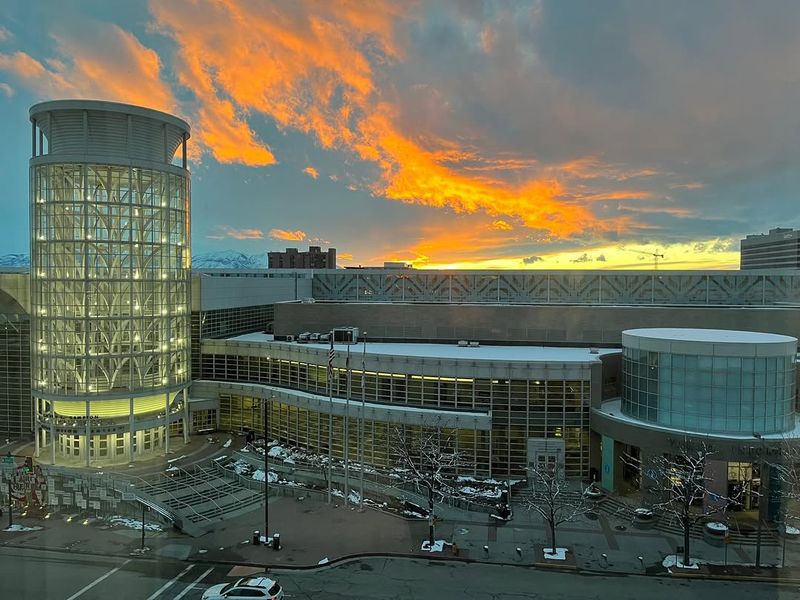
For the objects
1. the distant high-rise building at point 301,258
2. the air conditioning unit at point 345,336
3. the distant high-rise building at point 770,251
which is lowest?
the air conditioning unit at point 345,336

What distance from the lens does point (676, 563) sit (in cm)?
2373

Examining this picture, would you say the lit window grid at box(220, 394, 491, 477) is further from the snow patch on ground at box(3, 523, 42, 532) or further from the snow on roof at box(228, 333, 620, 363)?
the snow patch on ground at box(3, 523, 42, 532)

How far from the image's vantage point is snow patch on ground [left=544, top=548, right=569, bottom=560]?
80.3 ft

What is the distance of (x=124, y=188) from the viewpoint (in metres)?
38.0

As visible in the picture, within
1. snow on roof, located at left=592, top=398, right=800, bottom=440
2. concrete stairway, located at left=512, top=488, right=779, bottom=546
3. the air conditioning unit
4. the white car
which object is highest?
the air conditioning unit

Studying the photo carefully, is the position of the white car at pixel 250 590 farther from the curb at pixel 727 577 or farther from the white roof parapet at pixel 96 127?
the white roof parapet at pixel 96 127

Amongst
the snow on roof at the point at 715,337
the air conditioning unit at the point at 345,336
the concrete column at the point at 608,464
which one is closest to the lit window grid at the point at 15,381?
the air conditioning unit at the point at 345,336

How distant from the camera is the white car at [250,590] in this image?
795 inches

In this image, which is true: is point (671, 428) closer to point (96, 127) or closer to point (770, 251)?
point (770, 251)

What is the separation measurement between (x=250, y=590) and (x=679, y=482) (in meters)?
22.1

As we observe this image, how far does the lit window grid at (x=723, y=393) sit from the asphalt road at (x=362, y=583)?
1058 cm

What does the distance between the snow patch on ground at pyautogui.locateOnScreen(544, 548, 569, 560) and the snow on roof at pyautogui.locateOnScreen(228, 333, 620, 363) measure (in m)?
12.7

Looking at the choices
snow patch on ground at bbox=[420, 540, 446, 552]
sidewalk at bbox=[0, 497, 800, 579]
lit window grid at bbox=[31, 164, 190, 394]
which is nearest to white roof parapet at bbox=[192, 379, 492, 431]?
sidewalk at bbox=[0, 497, 800, 579]

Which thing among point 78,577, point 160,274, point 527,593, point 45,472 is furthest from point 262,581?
point 160,274
